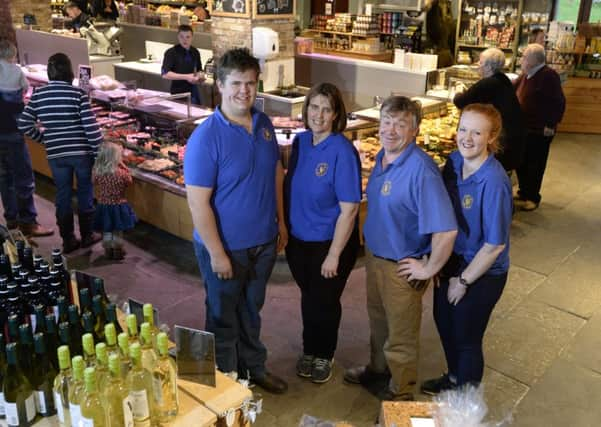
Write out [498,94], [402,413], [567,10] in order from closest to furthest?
1. [402,413]
2. [498,94]
3. [567,10]

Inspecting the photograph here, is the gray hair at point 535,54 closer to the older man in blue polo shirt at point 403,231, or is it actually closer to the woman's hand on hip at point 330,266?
the older man in blue polo shirt at point 403,231

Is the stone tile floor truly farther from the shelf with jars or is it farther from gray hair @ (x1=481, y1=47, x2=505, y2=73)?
the shelf with jars

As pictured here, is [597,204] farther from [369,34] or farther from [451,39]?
[369,34]

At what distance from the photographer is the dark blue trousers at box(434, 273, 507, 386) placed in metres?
2.85

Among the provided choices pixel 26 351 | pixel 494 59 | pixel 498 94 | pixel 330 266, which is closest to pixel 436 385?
pixel 330 266

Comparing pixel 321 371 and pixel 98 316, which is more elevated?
pixel 98 316

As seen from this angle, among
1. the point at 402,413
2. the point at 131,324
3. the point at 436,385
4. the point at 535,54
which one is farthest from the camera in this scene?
the point at 535,54

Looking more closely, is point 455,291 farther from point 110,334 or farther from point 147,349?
point 110,334

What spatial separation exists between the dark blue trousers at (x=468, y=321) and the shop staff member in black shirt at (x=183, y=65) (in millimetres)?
5031

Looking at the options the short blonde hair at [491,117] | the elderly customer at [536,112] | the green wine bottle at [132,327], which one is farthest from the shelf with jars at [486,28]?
the green wine bottle at [132,327]

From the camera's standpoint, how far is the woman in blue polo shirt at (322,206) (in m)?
2.89

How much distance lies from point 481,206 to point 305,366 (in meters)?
1.48

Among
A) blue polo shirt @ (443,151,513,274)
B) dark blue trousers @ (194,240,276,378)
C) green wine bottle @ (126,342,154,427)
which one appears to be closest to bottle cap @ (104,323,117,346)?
green wine bottle @ (126,342,154,427)

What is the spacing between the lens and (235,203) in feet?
9.20
